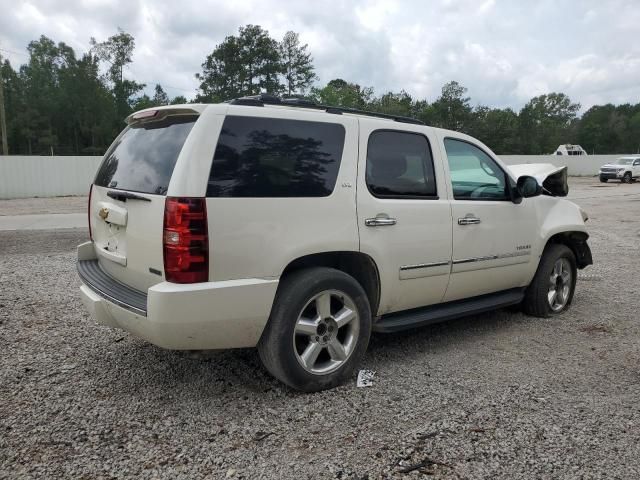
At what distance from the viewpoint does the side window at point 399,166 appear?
3.70 m

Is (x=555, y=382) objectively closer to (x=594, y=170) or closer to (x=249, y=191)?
(x=249, y=191)

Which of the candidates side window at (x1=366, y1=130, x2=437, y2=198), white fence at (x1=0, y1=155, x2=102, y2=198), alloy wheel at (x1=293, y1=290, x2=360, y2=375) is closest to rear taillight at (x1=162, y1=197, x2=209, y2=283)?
alloy wheel at (x1=293, y1=290, x2=360, y2=375)

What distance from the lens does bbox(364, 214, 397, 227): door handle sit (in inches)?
140

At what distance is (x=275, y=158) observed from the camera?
321 cm

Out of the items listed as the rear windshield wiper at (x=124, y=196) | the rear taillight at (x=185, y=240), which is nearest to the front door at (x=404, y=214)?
the rear taillight at (x=185, y=240)

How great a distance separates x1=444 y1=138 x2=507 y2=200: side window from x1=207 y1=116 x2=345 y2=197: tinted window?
1197 millimetres

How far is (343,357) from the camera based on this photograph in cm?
349

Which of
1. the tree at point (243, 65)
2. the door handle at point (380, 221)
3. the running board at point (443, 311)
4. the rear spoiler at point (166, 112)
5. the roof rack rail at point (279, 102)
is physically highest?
the tree at point (243, 65)

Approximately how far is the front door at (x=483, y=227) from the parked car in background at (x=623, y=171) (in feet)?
114

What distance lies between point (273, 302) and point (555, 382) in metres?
2.10

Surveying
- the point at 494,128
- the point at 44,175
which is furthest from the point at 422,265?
the point at 494,128

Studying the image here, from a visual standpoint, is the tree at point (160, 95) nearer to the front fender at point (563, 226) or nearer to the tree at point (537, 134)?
the tree at point (537, 134)

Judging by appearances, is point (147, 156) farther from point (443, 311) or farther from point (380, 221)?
point (443, 311)

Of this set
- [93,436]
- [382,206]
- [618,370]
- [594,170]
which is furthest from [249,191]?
[594,170]
